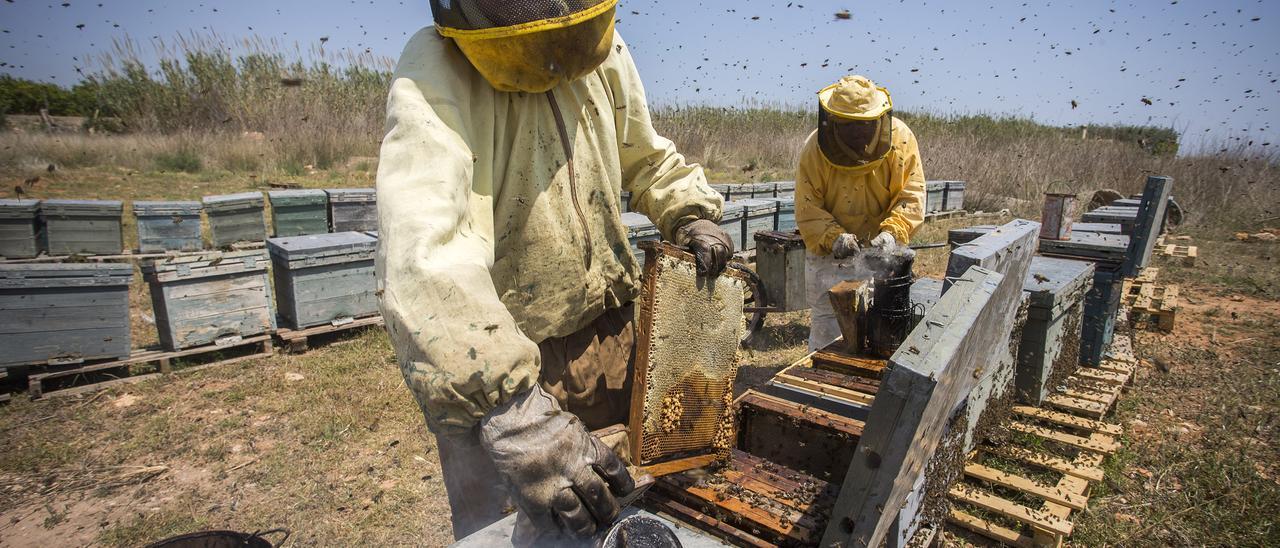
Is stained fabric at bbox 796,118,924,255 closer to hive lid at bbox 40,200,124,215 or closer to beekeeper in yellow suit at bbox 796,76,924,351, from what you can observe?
beekeeper in yellow suit at bbox 796,76,924,351

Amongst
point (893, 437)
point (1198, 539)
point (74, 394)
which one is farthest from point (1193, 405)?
point (74, 394)

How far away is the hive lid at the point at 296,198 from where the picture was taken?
23.3 ft

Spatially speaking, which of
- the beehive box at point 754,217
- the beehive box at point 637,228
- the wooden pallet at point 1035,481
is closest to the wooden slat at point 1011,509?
the wooden pallet at point 1035,481

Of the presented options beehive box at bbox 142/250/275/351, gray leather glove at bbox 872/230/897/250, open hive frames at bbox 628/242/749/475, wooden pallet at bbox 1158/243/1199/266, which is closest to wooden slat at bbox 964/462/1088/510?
gray leather glove at bbox 872/230/897/250

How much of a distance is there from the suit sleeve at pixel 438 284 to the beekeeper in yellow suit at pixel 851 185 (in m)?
3.32

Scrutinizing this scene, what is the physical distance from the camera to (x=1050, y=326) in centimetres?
336

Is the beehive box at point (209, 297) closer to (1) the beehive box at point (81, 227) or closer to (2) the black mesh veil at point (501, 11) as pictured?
(1) the beehive box at point (81, 227)

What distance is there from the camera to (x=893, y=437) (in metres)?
1.41

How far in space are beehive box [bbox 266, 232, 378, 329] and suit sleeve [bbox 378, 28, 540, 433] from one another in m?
4.57

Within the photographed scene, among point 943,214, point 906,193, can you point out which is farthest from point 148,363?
point 943,214

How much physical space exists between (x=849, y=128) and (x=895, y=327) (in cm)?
147

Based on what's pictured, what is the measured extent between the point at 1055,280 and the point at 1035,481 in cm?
117

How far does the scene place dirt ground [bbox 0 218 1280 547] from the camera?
3.20m

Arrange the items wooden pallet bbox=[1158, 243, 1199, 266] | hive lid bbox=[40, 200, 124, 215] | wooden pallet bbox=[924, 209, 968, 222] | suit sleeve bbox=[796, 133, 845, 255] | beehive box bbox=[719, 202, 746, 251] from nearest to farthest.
Answer: suit sleeve bbox=[796, 133, 845, 255]
hive lid bbox=[40, 200, 124, 215]
beehive box bbox=[719, 202, 746, 251]
wooden pallet bbox=[1158, 243, 1199, 266]
wooden pallet bbox=[924, 209, 968, 222]
